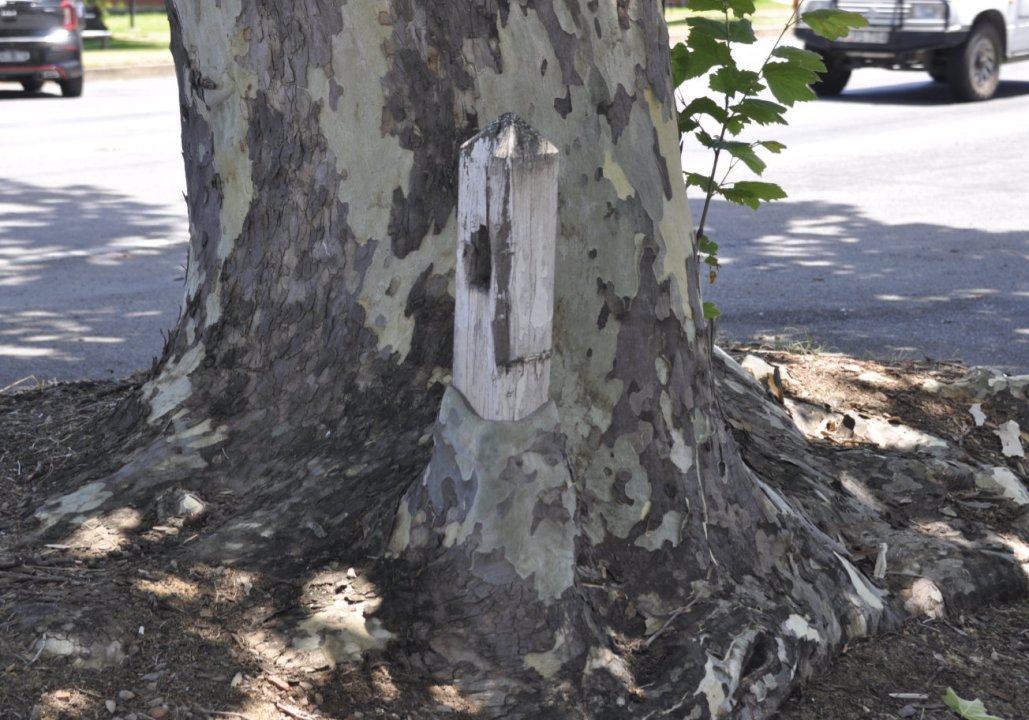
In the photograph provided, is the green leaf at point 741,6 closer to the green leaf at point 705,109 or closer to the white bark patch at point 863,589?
the green leaf at point 705,109

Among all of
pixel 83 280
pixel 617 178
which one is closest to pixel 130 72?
pixel 83 280

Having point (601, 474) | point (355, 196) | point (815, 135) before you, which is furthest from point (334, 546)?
point (815, 135)

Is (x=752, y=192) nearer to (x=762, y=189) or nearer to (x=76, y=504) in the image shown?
(x=762, y=189)

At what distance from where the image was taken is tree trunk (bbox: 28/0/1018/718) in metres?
2.72

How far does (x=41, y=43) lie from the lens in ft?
52.3

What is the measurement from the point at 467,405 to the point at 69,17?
15.4 metres

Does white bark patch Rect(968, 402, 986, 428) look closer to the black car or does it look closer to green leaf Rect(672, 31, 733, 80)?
green leaf Rect(672, 31, 733, 80)

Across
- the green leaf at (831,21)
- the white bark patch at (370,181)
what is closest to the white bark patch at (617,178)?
the white bark patch at (370,181)

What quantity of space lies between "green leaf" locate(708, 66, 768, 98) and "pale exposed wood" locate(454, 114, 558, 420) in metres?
1.11

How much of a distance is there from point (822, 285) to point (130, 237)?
170 inches

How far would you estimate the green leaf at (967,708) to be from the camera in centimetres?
295

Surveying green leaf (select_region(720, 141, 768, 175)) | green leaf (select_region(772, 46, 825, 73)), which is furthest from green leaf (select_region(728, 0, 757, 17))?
green leaf (select_region(720, 141, 768, 175))

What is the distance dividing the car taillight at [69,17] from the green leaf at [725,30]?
47.4 feet

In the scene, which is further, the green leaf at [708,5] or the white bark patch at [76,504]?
the green leaf at [708,5]
